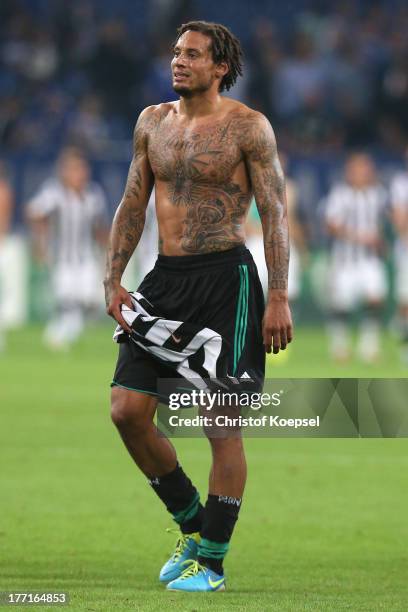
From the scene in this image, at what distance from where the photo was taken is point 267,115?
24438 mm

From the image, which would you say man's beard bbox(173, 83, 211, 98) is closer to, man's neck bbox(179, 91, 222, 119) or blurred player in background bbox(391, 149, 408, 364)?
man's neck bbox(179, 91, 222, 119)

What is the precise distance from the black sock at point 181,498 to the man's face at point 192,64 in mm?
1590

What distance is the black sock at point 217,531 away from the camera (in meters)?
6.08

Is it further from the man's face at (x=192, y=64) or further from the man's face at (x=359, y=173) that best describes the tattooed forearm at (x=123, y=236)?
the man's face at (x=359, y=173)

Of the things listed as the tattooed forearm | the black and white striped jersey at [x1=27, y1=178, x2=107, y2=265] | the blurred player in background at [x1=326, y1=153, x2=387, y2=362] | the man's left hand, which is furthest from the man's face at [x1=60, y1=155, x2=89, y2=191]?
the man's left hand

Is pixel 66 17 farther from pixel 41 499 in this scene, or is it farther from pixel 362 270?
pixel 41 499

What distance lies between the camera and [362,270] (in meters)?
19.9

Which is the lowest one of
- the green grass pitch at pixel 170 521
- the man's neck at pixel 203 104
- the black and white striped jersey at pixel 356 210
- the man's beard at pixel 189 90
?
the green grass pitch at pixel 170 521

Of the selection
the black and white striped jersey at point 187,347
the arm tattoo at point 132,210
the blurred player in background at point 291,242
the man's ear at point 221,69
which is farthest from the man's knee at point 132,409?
the blurred player in background at point 291,242

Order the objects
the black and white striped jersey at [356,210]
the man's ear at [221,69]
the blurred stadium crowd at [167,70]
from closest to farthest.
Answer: the man's ear at [221,69]
the black and white striped jersey at [356,210]
the blurred stadium crowd at [167,70]

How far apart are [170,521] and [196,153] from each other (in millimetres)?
2511

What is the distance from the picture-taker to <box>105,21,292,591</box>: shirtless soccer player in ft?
20.1

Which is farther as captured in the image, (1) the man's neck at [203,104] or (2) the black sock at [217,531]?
(1) the man's neck at [203,104]

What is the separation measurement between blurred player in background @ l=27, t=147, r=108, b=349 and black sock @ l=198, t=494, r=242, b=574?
46.1 feet
